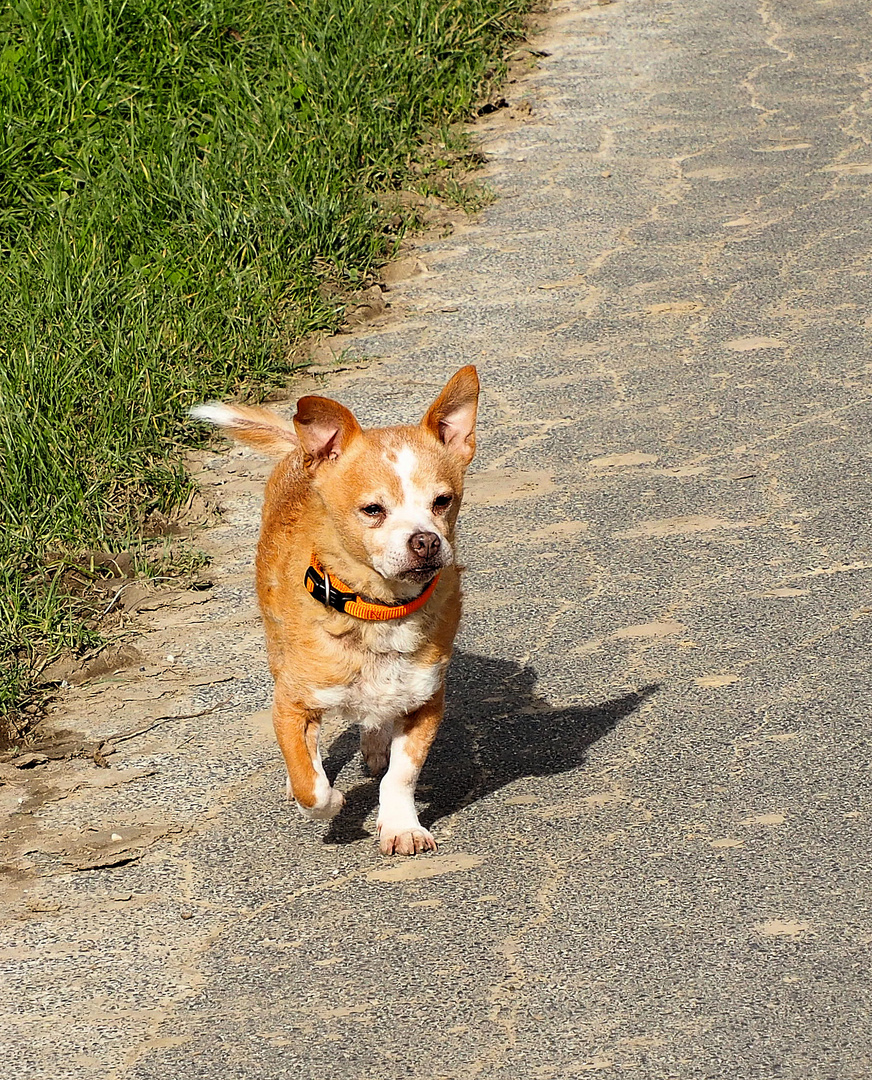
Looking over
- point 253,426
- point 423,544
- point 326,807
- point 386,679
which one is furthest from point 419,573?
point 253,426

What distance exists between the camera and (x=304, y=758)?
358 centimetres

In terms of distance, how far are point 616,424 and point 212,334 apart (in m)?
1.89

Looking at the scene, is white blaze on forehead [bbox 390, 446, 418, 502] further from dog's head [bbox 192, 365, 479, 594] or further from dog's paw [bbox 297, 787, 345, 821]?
dog's paw [bbox 297, 787, 345, 821]

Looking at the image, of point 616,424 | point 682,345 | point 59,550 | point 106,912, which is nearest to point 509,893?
point 106,912

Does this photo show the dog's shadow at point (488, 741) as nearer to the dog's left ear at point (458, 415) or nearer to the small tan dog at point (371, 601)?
the small tan dog at point (371, 601)

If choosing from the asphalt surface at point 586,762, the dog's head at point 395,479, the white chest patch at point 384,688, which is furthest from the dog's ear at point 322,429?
the asphalt surface at point 586,762

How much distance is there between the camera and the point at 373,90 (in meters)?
8.34

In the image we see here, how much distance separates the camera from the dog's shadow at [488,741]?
3.92 meters

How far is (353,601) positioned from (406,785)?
0.49 m

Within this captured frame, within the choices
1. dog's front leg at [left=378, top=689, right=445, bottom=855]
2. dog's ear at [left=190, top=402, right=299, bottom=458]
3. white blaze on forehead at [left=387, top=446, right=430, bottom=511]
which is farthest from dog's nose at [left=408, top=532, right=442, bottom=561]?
dog's ear at [left=190, top=402, right=299, bottom=458]

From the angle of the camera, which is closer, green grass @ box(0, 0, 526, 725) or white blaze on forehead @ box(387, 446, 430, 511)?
white blaze on forehead @ box(387, 446, 430, 511)

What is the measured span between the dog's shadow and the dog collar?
62 cm

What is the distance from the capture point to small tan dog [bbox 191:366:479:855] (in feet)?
11.2

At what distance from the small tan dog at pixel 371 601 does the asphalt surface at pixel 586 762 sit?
10.2 inches
